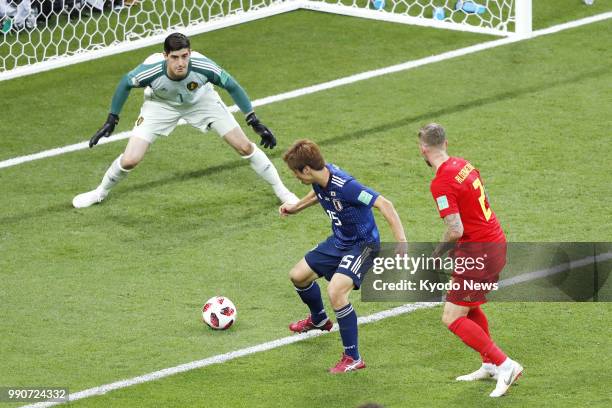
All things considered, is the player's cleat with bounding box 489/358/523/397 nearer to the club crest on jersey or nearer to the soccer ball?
the club crest on jersey

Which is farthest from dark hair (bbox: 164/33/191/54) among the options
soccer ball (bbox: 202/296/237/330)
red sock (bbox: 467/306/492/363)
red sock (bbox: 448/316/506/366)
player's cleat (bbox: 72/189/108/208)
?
red sock (bbox: 448/316/506/366)

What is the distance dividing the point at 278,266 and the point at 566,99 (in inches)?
195

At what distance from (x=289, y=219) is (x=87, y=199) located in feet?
6.40

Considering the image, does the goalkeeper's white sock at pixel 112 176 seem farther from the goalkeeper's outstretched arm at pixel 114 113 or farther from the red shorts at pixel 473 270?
the red shorts at pixel 473 270

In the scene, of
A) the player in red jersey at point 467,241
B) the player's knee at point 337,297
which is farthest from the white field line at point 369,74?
the player in red jersey at point 467,241

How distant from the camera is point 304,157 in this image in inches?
370

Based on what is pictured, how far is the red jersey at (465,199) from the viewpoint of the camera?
8.98m

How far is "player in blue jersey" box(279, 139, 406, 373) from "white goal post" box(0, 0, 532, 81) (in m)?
7.47

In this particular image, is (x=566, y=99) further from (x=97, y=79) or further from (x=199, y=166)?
(x=97, y=79)

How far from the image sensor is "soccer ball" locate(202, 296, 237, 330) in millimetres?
10367

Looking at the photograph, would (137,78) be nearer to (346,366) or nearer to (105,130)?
(105,130)

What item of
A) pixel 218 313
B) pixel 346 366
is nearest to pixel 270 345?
pixel 218 313

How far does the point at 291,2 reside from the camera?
61.3 ft

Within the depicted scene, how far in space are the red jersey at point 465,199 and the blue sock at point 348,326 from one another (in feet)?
3.22
